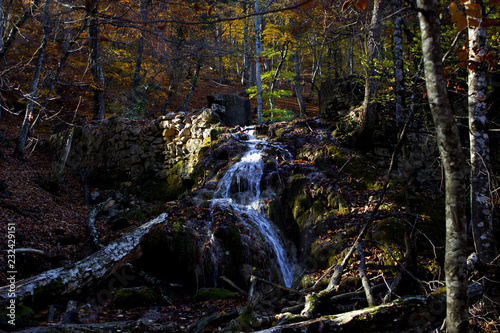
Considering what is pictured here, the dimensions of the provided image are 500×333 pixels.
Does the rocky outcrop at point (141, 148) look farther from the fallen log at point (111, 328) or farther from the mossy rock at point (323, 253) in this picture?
the fallen log at point (111, 328)

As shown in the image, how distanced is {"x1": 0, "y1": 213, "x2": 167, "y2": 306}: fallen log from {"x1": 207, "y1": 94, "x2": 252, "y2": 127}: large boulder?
7.90 metres

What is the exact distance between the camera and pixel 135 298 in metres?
5.04

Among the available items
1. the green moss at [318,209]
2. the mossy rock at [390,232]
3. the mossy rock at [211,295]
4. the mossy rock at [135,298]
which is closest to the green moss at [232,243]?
the mossy rock at [211,295]

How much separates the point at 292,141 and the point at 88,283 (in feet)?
25.4

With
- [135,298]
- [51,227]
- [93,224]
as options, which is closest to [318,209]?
[135,298]

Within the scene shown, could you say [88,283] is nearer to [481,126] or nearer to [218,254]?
[218,254]

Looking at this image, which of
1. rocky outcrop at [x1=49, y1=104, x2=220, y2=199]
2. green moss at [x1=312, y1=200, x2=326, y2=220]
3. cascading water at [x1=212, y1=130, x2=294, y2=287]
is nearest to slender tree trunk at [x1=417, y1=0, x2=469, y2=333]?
cascading water at [x1=212, y1=130, x2=294, y2=287]

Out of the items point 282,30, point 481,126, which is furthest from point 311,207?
point 282,30

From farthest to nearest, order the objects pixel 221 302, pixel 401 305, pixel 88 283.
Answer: pixel 221 302 → pixel 88 283 → pixel 401 305

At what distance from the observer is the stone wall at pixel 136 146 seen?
463 inches

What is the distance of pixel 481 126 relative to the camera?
425cm

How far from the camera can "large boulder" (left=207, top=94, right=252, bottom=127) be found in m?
12.8

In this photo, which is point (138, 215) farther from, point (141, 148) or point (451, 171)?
point (451, 171)

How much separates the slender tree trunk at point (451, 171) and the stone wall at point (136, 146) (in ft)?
31.1
